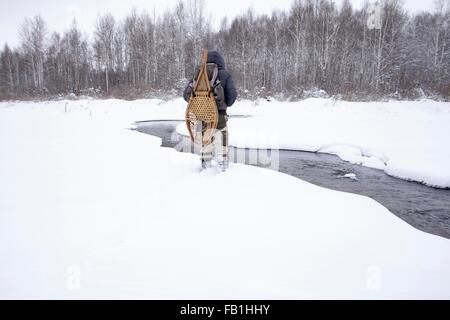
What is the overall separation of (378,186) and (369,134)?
384 cm

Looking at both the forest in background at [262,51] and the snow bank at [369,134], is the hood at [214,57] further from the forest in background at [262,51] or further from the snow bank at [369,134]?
the forest in background at [262,51]

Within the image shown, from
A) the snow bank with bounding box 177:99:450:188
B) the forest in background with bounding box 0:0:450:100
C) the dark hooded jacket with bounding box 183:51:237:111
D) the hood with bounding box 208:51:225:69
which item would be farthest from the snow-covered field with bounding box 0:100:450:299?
the forest in background with bounding box 0:0:450:100

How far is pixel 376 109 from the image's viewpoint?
11.6m

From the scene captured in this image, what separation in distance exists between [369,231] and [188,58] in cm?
2977

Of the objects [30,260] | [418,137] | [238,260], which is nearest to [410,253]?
[238,260]

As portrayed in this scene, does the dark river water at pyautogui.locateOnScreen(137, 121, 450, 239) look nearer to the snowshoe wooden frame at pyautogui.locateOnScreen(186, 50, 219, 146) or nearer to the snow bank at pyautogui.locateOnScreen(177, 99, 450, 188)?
the snow bank at pyautogui.locateOnScreen(177, 99, 450, 188)

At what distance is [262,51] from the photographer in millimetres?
29906

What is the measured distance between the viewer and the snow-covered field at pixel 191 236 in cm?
192

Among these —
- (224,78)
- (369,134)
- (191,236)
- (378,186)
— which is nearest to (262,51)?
(369,134)

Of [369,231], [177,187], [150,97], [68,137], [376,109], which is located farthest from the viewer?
[150,97]

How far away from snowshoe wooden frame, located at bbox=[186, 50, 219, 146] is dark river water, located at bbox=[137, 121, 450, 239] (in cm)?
195

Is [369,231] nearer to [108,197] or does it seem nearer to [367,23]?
[108,197]
